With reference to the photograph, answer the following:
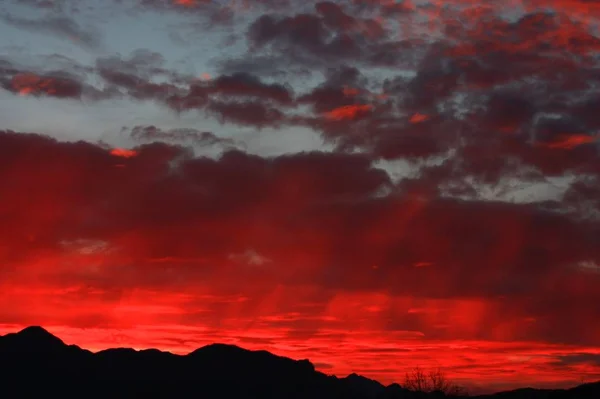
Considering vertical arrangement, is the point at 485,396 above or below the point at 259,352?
below

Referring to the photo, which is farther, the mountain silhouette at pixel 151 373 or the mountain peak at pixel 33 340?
the mountain peak at pixel 33 340

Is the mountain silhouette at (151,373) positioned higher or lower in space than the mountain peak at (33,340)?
lower

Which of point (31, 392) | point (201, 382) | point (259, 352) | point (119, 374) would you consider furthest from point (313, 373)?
point (31, 392)

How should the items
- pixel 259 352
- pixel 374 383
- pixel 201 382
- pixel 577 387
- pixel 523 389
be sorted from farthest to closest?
1. pixel 374 383
2. pixel 259 352
3. pixel 201 382
4. pixel 523 389
5. pixel 577 387

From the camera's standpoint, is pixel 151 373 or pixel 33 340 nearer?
pixel 33 340

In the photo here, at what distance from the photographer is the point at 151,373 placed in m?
118

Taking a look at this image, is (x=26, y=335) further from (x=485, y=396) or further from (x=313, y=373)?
(x=485, y=396)

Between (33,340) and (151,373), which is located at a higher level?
(33,340)

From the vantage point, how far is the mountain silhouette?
105812mm

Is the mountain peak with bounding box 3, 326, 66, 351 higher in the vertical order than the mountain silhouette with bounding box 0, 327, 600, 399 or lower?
higher

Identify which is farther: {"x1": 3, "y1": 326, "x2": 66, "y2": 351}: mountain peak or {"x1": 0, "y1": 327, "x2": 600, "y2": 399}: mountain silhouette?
{"x1": 3, "y1": 326, "x2": 66, "y2": 351}: mountain peak

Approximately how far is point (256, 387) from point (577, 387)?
65352 mm

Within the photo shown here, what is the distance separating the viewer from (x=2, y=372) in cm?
10350

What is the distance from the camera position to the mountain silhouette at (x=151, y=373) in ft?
347
